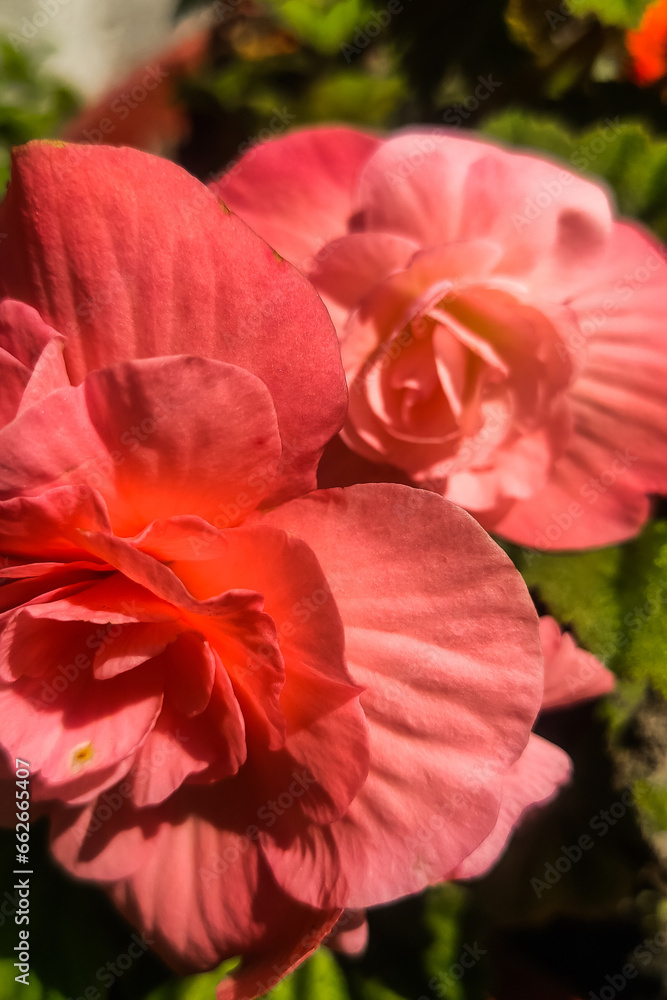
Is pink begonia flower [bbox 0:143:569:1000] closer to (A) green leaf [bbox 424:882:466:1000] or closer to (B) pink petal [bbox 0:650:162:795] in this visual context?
(B) pink petal [bbox 0:650:162:795]

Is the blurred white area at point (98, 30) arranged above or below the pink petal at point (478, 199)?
below

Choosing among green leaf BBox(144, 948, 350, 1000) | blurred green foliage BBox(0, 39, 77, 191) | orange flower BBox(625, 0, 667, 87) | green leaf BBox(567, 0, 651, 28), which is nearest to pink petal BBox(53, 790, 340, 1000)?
green leaf BBox(144, 948, 350, 1000)

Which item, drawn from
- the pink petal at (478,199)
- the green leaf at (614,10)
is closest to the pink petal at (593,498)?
the pink petal at (478,199)

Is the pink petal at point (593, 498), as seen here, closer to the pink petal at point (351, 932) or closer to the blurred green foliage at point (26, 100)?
the pink petal at point (351, 932)

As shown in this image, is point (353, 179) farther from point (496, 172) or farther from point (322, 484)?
point (322, 484)

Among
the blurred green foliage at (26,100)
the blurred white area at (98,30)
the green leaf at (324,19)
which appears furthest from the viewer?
the blurred white area at (98,30)

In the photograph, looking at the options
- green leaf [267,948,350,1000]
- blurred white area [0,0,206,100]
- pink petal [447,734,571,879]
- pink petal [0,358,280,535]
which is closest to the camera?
pink petal [0,358,280,535]

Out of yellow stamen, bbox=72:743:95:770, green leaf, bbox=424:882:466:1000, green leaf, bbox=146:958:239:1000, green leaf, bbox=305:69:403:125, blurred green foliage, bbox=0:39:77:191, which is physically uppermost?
green leaf, bbox=305:69:403:125

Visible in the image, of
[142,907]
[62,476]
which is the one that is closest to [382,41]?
[62,476]
